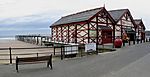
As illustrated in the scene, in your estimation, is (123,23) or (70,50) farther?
(123,23)

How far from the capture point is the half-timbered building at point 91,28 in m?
25.5

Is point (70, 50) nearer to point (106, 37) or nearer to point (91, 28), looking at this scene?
point (91, 28)

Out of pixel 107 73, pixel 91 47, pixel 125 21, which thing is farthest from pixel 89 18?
pixel 107 73

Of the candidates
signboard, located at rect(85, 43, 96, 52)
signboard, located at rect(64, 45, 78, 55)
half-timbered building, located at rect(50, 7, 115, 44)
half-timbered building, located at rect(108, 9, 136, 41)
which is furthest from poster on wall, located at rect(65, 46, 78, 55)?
half-timbered building, located at rect(108, 9, 136, 41)

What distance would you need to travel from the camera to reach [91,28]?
25.8 metres

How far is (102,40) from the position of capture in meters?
27.6

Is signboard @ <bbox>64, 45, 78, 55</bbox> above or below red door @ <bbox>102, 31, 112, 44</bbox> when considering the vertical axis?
below

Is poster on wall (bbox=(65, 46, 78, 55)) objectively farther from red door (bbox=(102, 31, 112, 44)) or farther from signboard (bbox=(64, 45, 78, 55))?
red door (bbox=(102, 31, 112, 44))

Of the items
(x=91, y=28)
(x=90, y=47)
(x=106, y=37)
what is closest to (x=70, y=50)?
(x=90, y=47)

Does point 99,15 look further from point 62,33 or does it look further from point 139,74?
point 139,74

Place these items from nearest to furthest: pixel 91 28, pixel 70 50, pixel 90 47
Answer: pixel 70 50 < pixel 90 47 < pixel 91 28

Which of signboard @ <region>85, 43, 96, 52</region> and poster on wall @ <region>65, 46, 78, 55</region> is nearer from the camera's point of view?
poster on wall @ <region>65, 46, 78, 55</region>

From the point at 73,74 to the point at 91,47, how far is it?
796 cm

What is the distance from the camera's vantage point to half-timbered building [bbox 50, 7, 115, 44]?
25.5m
